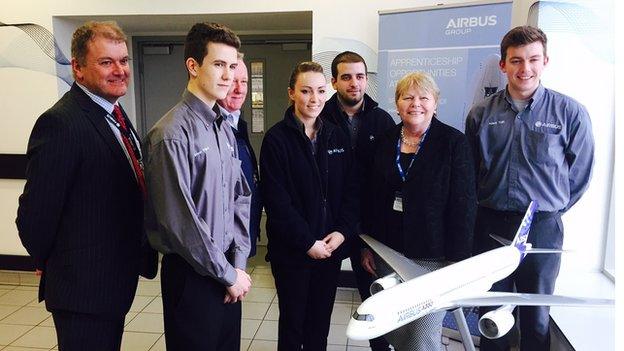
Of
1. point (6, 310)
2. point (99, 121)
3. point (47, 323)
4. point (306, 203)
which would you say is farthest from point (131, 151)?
point (6, 310)

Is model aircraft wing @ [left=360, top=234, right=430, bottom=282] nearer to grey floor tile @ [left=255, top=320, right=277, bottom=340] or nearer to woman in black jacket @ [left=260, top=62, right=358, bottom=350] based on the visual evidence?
woman in black jacket @ [left=260, top=62, right=358, bottom=350]

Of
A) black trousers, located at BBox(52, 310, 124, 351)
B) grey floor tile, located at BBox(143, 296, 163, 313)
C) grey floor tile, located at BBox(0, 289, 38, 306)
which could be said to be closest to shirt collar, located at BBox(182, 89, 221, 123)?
black trousers, located at BBox(52, 310, 124, 351)

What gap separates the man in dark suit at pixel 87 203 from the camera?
1479 mm

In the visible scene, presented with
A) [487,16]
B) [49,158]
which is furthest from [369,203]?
[487,16]

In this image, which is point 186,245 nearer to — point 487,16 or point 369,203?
point 369,203

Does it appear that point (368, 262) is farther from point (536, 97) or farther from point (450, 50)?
point (450, 50)

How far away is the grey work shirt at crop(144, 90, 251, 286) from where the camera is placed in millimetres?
1428

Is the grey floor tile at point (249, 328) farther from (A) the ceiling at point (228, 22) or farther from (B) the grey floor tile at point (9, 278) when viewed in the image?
(A) the ceiling at point (228, 22)

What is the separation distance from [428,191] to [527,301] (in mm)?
664

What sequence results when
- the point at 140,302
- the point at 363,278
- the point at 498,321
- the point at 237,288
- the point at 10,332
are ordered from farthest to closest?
the point at 140,302 → the point at 10,332 → the point at 363,278 → the point at 237,288 → the point at 498,321

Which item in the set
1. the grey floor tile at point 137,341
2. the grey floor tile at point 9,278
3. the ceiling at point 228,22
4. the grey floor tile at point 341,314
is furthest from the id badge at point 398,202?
the grey floor tile at point 9,278

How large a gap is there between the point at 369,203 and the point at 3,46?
3.74 metres

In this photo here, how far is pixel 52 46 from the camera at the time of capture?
386 centimetres

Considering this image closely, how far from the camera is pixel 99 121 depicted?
1.59m
